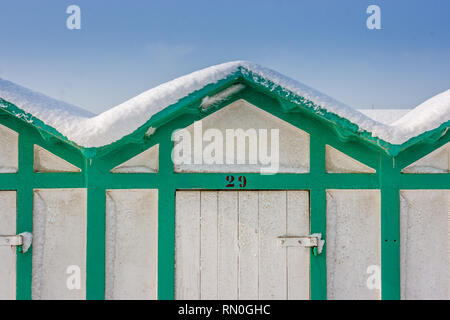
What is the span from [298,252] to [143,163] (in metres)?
1.46

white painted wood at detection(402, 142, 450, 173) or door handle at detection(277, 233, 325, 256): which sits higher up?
white painted wood at detection(402, 142, 450, 173)

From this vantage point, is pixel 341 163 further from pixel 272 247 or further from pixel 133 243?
pixel 133 243

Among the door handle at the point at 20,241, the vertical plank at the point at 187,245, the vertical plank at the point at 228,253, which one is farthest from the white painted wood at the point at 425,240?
the door handle at the point at 20,241

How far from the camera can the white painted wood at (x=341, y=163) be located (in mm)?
2805

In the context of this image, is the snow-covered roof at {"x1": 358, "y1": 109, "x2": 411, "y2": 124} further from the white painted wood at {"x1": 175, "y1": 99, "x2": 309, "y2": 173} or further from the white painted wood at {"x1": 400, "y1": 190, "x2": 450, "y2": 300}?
the white painted wood at {"x1": 175, "y1": 99, "x2": 309, "y2": 173}

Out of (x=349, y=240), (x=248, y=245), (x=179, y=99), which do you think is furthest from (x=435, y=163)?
(x=179, y=99)

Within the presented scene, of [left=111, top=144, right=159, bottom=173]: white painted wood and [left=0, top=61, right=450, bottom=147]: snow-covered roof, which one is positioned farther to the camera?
[left=111, top=144, right=159, bottom=173]: white painted wood

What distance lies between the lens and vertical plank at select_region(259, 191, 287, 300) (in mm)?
2828

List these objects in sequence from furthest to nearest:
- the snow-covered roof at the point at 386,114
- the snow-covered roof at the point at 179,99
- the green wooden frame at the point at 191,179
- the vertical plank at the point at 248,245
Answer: the snow-covered roof at the point at 386,114
the vertical plank at the point at 248,245
the green wooden frame at the point at 191,179
the snow-covered roof at the point at 179,99

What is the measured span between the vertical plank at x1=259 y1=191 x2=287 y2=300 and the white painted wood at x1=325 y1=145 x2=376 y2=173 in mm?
452

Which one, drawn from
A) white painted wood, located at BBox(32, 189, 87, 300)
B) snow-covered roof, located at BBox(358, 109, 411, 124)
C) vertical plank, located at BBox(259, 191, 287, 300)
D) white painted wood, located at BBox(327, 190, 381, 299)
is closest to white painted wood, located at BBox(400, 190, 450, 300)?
white painted wood, located at BBox(327, 190, 381, 299)

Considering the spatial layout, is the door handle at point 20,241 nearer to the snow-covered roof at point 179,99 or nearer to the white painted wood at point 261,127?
the snow-covered roof at point 179,99

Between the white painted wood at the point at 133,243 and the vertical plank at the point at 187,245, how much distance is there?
0.18m

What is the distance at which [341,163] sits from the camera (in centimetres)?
282
